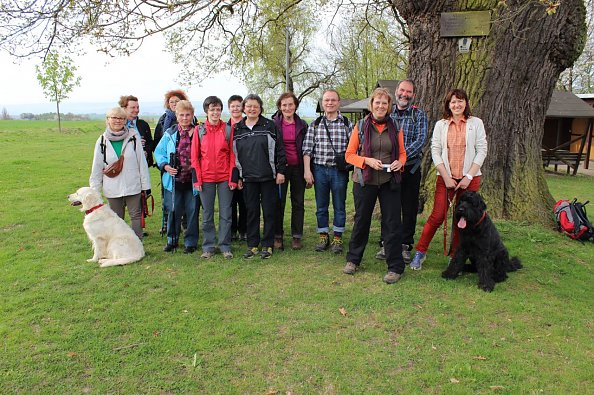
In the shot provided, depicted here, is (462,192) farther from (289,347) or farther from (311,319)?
(289,347)

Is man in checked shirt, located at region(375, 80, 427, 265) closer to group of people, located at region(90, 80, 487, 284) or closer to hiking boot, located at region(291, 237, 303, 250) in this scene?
group of people, located at region(90, 80, 487, 284)

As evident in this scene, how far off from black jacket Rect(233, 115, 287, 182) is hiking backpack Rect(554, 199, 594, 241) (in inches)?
162

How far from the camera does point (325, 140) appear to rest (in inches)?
219

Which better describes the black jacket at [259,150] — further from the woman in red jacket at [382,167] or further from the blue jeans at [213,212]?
the woman in red jacket at [382,167]

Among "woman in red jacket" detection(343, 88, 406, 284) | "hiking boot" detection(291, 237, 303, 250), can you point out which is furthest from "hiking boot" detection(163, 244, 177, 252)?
"woman in red jacket" detection(343, 88, 406, 284)

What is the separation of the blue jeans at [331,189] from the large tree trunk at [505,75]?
168cm

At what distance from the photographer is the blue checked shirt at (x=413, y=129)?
5031 millimetres

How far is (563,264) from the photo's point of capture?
542 cm

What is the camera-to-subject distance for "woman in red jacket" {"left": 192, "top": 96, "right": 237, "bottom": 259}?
5.42 m

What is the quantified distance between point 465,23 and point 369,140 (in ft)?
8.72

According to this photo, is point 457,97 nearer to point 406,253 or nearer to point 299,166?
point 406,253

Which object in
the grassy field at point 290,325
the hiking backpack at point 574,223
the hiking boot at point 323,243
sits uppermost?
the hiking backpack at point 574,223

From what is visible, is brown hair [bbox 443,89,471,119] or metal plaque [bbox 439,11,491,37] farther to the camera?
metal plaque [bbox 439,11,491,37]

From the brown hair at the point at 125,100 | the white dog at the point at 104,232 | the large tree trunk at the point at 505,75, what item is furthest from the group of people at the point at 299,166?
the large tree trunk at the point at 505,75
